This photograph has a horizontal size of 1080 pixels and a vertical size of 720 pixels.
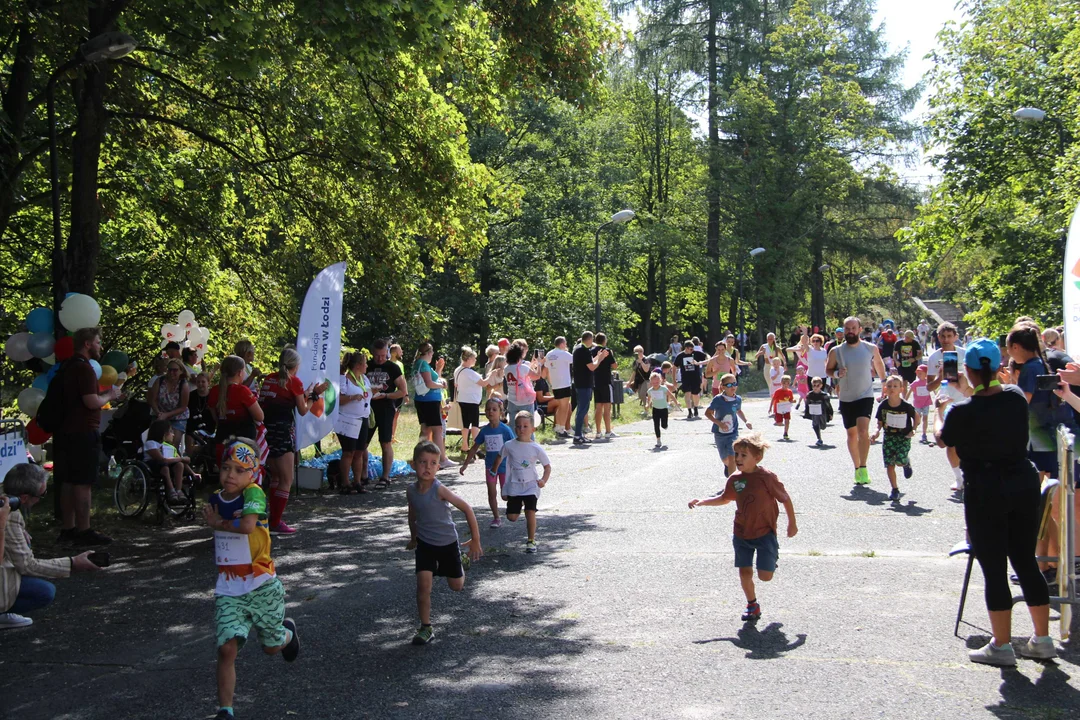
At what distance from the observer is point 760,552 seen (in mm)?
7141

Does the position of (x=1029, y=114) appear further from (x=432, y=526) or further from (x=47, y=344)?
(x=432, y=526)

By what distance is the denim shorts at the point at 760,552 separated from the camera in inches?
279

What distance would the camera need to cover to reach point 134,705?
5.71 meters

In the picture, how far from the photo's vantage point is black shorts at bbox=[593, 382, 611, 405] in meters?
21.0

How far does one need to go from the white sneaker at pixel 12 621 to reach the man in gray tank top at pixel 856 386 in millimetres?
9231

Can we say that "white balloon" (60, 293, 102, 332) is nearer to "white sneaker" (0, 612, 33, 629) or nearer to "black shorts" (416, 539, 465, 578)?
"white sneaker" (0, 612, 33, 629)

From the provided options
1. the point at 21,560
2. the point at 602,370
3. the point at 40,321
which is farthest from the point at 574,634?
the point at 602,370

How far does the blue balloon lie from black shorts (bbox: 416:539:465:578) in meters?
7.07

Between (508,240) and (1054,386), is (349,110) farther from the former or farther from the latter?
(508,240)

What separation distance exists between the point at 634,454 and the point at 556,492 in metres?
4.39

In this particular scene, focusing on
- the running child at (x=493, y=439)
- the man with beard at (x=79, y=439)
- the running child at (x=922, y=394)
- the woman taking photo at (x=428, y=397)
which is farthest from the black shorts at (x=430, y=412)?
the running child at (x=922, y=394)

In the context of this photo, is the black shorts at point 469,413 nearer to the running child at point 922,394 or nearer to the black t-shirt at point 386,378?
the black t-shirt at point 386,378

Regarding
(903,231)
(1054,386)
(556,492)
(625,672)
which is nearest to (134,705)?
(625,672)

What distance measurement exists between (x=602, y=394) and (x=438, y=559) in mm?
14234
